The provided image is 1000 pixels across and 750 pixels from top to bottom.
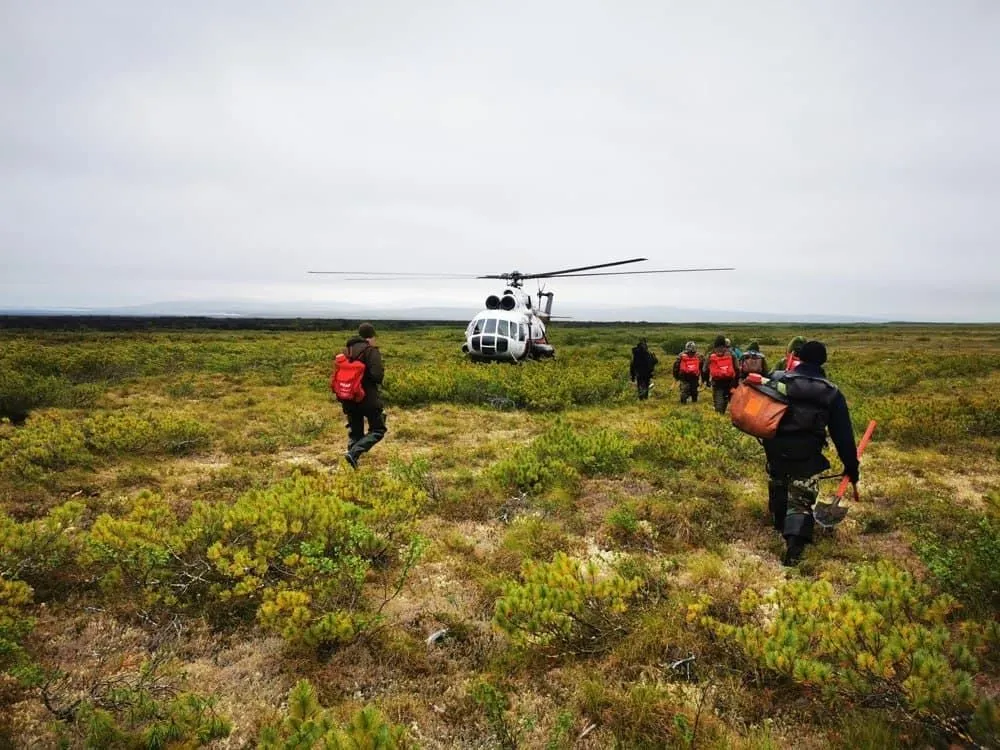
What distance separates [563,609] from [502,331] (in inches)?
576

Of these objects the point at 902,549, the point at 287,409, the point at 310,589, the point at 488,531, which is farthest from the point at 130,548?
the point at 287,409

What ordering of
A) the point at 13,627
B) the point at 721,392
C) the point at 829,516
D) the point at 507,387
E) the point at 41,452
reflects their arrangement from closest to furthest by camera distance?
1. the point at 13,627
2. the point at 829,516
3. the point at 41,452
4. the point at 721,392
5. the point at 507,387

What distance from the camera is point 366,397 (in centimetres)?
802

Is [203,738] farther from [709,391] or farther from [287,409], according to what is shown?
[709,391]

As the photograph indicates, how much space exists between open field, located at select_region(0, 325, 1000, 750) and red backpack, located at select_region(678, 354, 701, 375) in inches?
213

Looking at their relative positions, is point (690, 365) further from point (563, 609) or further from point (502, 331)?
point (563, 609)

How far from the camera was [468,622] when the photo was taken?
13.8 feet

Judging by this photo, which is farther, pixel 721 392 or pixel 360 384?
pixel 721 392

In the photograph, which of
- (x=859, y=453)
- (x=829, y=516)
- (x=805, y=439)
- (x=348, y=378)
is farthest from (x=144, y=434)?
(x=859, y=453)

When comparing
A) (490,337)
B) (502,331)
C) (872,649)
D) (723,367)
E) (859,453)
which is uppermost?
(502,331)

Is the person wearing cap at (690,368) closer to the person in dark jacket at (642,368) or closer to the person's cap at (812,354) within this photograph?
the person in dark jacket at (642,368)

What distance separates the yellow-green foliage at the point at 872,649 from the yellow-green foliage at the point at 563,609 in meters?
0.72

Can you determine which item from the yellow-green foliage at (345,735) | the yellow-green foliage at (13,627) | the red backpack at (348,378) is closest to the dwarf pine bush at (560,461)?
the red backpack at (348,378)

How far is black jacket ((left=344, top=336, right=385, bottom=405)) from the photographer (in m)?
7.89
